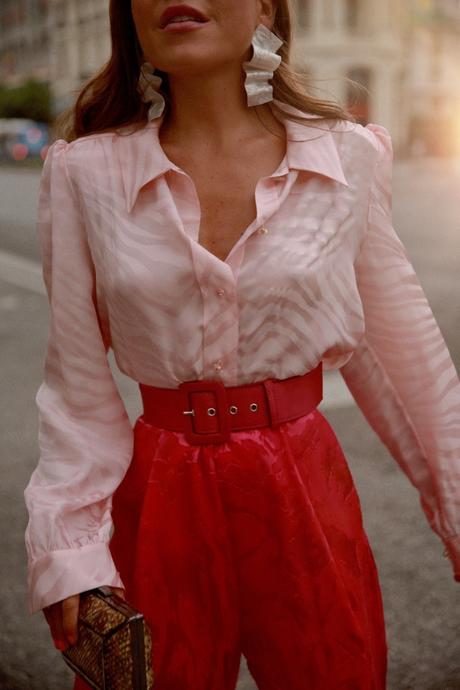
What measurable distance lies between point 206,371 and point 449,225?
12496 millimetres

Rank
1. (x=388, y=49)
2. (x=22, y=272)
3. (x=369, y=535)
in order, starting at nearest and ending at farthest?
(x=369, y=535)
(x=22, y=272)
(x=388, y=49)

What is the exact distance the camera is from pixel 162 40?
1.70 m

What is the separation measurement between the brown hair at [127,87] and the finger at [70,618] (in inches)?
30.4

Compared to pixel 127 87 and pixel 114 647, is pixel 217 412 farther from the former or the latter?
pixel 127 87

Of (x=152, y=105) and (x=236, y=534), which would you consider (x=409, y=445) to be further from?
(x=152, y=105)

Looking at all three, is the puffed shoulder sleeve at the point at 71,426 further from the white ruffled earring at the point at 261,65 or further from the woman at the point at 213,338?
the white ruffled earring at the point at 261,65

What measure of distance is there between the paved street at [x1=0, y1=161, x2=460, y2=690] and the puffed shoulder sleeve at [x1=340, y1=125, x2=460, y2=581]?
1.32 m

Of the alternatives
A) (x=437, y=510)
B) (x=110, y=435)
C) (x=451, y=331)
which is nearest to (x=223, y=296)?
(x=110, y=435)

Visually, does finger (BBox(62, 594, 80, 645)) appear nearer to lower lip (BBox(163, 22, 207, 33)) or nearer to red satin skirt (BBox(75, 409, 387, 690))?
red satin skirt (BBox(75, 409, 387, 690))

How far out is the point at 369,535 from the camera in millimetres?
4117

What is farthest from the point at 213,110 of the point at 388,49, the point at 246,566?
the point at 388,49

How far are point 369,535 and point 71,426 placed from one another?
8.26 ft

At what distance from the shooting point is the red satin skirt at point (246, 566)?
1.76 m

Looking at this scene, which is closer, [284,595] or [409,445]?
[284,595]
